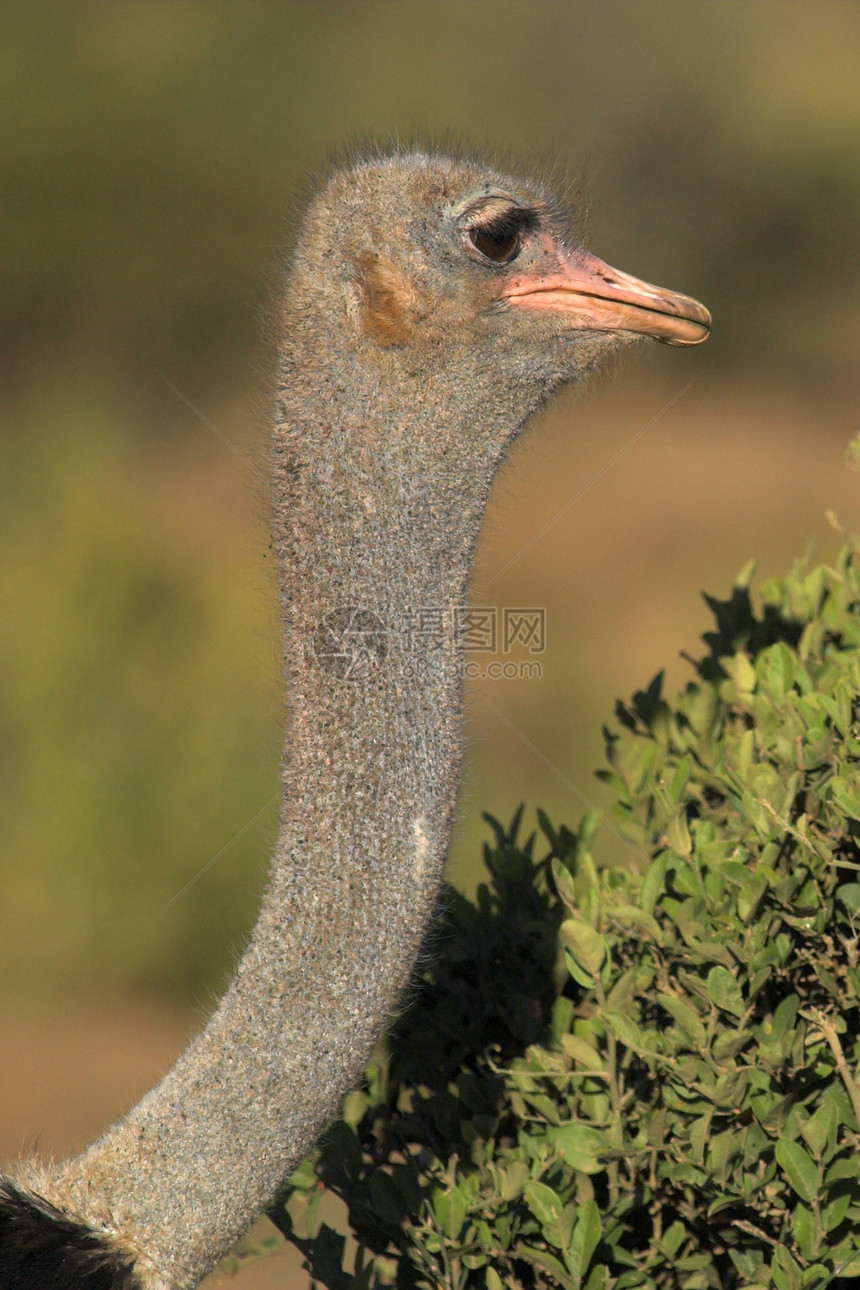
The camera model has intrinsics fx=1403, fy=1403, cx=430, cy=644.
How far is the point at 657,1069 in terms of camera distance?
197 centimetres

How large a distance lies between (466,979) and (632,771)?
18.6 inches

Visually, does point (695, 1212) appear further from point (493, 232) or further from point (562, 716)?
point (562, 716)

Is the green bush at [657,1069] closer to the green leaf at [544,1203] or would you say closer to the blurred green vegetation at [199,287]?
the green leaf at [544,1203]

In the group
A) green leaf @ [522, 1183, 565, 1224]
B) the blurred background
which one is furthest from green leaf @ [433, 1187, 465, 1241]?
the blurred background

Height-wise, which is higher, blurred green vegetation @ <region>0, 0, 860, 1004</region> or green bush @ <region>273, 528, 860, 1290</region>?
blurred green vegetation @ <region>0, 0, 860, 1004</region>

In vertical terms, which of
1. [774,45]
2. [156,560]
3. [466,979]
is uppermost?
[774,45]

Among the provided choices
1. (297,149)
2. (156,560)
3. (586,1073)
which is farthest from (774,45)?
(586,1073)

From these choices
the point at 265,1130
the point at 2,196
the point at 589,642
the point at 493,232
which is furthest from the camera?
the point at 589,642

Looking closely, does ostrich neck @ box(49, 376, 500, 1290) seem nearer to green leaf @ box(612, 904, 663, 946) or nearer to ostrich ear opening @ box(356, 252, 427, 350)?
ostrich ear opening @ box(356, 252, 427, 350)

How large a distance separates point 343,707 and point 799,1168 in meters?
0.81

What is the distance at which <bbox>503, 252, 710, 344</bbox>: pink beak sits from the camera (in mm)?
1942

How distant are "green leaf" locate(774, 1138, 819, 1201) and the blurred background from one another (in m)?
3.52

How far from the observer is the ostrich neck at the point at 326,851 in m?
1.69

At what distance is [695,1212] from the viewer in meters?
1.94
